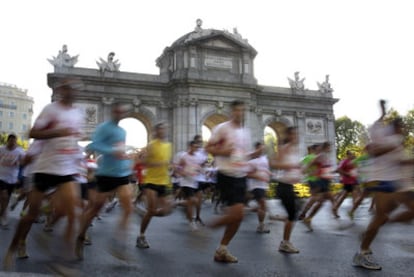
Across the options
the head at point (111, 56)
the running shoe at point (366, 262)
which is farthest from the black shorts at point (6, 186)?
the head at point (111, 56)

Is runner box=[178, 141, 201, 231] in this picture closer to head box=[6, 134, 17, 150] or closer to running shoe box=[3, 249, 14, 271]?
head box=[6, 134, 17, 150]

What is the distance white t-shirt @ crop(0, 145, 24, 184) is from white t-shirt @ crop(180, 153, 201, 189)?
3.68 metres

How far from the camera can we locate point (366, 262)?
17.2 ft

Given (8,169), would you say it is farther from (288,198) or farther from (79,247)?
(288,198)

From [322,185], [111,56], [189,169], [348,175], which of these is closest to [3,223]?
[189,169]

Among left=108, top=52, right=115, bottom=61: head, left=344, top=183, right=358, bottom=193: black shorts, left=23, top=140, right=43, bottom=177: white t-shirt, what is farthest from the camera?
left=108, top=52, right=115, bottom=61: head

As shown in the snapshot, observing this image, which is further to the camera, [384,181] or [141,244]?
[141,244]

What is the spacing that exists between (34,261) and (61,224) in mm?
4718

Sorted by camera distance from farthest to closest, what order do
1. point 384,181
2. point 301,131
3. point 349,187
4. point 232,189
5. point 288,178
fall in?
1. point 301,131
2. point 349,187
3. point 288,178
4. point 232,189
5. point 384,181

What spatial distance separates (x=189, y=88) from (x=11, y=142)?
73.0ft

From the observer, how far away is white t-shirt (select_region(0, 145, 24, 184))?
911cm

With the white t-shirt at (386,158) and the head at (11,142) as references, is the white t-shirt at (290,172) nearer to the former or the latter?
the white t-shirt at (386,158)

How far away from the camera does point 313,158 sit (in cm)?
998

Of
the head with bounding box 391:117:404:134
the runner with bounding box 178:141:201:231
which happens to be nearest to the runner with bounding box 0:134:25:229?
the runner with bounding box 178:141:201:231
